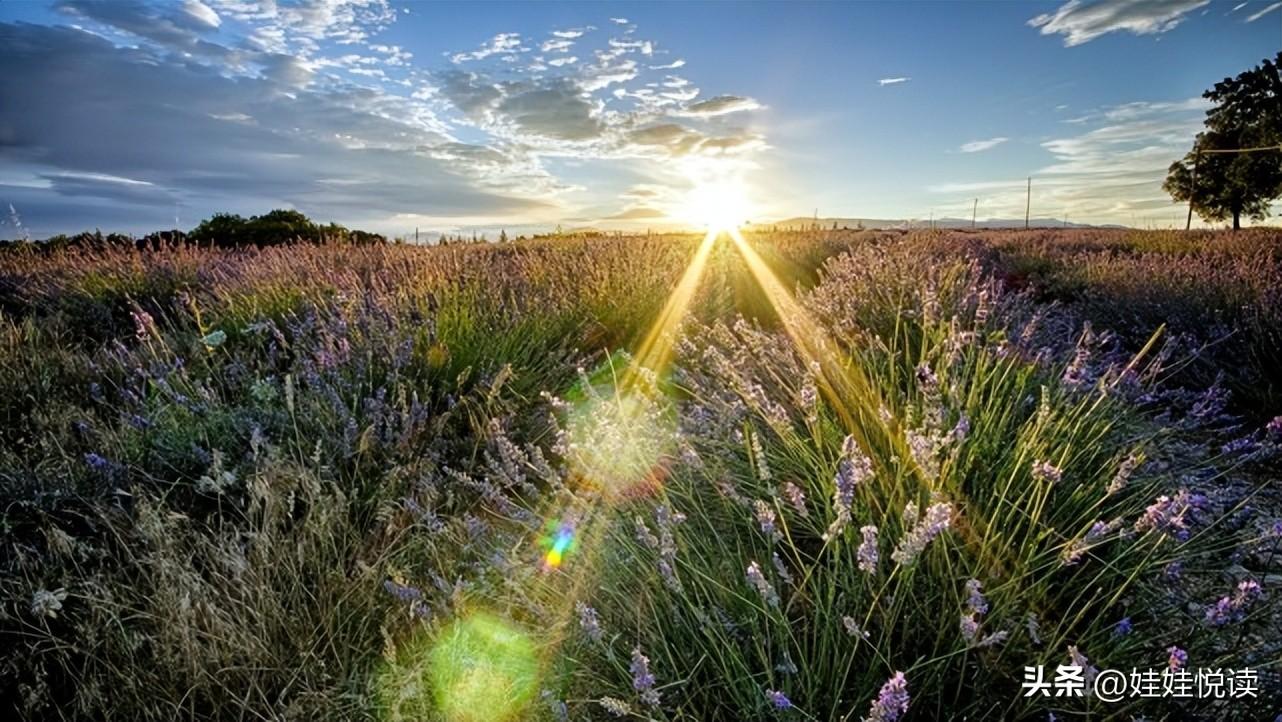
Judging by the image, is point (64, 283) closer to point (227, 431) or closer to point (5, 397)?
point (5, 397)

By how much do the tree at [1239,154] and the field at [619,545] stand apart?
135 feet

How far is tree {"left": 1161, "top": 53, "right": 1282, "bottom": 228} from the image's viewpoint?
32219mm

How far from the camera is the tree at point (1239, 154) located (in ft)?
106

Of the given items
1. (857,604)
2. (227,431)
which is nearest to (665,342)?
(227,431)

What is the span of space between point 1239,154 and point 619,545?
46820 mm

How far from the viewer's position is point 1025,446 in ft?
5.66

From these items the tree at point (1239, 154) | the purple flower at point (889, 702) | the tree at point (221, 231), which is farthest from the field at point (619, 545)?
the tree at point (1239, 154)

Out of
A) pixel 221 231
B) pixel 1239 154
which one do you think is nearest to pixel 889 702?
pixel 221 231

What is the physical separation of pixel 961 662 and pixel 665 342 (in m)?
3.86

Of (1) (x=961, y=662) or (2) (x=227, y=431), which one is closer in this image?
(1) (x=961, y=662)

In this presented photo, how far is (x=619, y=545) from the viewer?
6.48 feet

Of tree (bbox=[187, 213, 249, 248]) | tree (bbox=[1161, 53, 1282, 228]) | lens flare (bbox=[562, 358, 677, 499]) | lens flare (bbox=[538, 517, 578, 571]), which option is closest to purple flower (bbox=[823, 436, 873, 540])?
lens flare (bbox=[562, 358, 677, 499])

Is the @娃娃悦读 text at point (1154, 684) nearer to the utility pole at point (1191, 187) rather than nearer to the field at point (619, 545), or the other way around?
the field at point (619, 545)

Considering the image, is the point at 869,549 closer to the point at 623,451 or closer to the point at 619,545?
the point at 619,545
